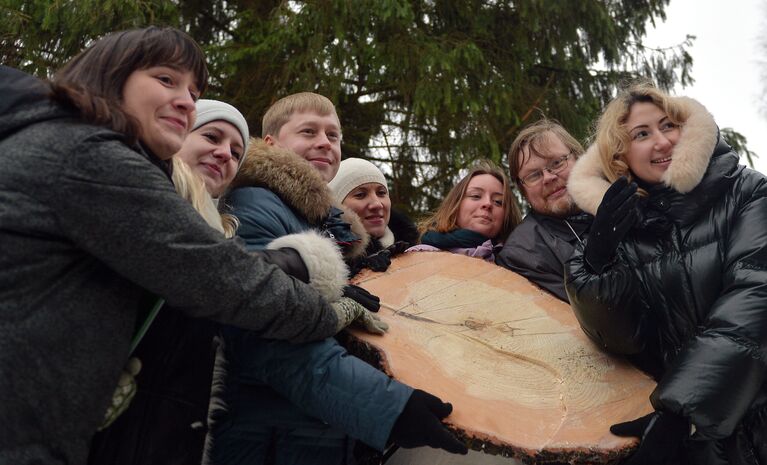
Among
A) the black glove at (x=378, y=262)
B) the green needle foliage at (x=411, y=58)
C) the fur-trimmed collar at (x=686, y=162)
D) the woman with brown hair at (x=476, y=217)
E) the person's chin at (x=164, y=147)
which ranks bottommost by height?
the black glove at (x=378, y=262)

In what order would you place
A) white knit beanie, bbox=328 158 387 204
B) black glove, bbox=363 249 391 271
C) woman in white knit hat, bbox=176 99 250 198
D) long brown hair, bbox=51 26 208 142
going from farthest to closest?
1. white knit beanie, bbox=328 158 387 204
2. black glove, bbox=363 249 391 271
3. woman in white knit hat, bbox=176 99 250 198
4. long brown hair, bbox=51 26 208 142

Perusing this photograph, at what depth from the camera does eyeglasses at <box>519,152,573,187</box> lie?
3367 mm

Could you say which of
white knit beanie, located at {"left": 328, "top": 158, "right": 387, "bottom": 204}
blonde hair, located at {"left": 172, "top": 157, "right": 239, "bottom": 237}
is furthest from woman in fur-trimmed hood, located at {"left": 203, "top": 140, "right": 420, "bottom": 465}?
white knit beanie, located at {"left": 328, "top": 158, "right": 387, "bottom": 204}

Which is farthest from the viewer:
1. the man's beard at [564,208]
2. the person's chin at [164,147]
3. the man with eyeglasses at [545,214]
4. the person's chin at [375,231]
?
the person's chin at [375,231]

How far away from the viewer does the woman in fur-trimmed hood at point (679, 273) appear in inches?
76.2

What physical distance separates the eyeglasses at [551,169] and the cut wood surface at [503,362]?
68 centimetres

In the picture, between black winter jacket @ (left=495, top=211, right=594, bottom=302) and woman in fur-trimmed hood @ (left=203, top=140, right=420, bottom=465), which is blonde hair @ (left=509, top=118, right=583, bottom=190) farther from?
woman in fur-trimmed hood @ (left=203, top=140, right=420, bottom=465)

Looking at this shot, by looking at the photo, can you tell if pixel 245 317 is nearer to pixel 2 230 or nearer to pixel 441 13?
pixel 2 230

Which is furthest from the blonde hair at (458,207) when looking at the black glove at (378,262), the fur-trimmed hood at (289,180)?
the fur-trimmed hood at (289,180)

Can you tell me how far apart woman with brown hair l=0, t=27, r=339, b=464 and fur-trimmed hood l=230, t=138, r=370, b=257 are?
0.83 meters

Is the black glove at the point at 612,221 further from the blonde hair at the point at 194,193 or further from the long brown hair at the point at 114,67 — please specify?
the long brown hair at the point at 114,67

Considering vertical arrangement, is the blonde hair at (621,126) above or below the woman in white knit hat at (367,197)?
above

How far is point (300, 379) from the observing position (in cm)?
193

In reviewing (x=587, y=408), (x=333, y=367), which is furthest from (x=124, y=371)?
(x=587, y=408)
